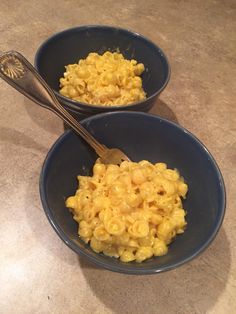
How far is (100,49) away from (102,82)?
19cm

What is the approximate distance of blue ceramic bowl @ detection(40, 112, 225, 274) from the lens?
2.15 feet

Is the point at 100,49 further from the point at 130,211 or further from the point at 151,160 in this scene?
the point at 130,211

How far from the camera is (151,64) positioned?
3.43 feet

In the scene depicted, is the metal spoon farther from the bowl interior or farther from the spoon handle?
the bowl interior

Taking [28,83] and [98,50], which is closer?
[28,83]

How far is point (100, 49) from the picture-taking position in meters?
1.09

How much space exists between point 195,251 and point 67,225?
242mm

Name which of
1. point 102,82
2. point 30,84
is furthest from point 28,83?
point 102,82

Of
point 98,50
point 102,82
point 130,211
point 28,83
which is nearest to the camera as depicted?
point 130,211

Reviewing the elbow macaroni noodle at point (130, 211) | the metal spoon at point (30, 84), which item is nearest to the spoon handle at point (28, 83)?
the metal spoon at point (30, 84)

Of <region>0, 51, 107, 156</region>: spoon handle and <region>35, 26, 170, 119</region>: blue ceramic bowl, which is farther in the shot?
<region>35, 26, 170, 119</region>: blue ceramic bowl

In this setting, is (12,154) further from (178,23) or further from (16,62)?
(178,23)

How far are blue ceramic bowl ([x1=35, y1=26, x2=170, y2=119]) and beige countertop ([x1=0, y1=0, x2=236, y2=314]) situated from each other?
4.5 inches

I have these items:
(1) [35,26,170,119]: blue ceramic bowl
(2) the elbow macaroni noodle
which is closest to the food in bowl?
(1) [35,26,170,119]: blue ceramic bowl
